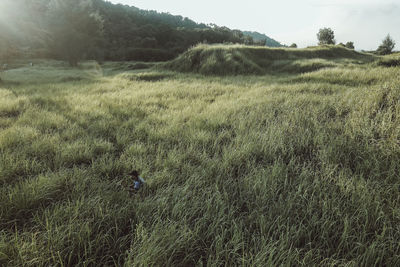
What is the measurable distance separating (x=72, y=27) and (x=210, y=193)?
35.0m

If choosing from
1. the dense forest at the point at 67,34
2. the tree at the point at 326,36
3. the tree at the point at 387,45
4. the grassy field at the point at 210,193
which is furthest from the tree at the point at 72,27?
the tree at the point at 387,45

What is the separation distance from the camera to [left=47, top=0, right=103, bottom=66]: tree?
2591cm

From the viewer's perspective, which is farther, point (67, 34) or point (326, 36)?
point (326, 36)

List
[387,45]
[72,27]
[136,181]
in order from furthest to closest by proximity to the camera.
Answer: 1. [387,45]
2. [72,27]
3. [136,181]

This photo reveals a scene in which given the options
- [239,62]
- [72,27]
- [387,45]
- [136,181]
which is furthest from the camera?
[387,45]

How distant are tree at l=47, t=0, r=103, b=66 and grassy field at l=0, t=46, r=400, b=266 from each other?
31.0 m

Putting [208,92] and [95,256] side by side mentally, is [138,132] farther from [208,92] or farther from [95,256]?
[208,92]

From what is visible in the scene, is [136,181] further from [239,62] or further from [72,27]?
[72,27]

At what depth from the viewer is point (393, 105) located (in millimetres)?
2945

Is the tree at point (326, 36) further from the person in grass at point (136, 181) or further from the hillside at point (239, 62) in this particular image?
the person in grass at point (136, 181)

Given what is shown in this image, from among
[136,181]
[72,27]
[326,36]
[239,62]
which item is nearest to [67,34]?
[72,27]

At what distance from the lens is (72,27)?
27.0 m

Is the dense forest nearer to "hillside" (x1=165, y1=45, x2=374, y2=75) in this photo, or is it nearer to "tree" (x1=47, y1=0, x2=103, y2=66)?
"tree" (x1=47, y1=0, x2=103, y2=66)

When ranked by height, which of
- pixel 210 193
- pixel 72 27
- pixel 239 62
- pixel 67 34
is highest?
pixel 72 27
